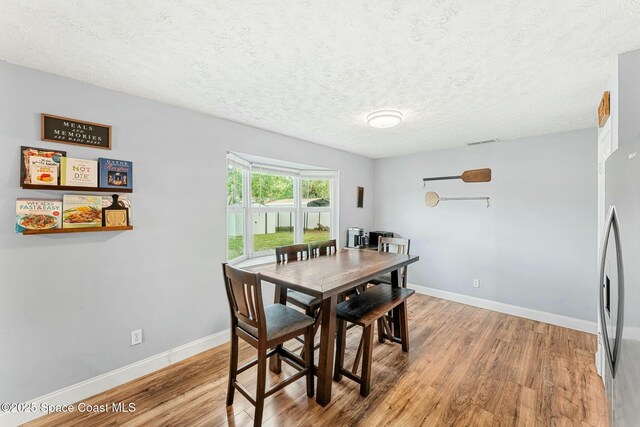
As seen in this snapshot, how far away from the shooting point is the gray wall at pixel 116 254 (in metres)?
1.69

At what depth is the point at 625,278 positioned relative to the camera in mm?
854

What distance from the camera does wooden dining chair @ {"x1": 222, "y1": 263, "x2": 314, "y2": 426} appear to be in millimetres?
1581

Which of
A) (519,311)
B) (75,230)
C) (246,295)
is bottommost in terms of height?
(519,311)

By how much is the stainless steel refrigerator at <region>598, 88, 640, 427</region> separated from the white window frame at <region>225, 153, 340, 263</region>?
2.75 metres

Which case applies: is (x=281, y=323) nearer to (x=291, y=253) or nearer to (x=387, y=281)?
(x=291, y=253)

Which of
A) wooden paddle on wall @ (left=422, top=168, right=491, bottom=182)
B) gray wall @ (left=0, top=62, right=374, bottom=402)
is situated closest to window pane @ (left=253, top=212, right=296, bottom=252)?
gray wall @ (left=0, top=62, right=374, bottom=402)

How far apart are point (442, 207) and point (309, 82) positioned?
3.03 m

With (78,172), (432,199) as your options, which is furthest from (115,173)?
(432,199)

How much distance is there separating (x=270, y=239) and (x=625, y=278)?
334 cm

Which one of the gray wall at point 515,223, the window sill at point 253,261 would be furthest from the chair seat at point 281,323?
the gray wall at point 515,223

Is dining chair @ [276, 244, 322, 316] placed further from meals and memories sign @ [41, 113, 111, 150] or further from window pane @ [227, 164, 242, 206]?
meals and memories sign @ [41, 113, 111, 150]

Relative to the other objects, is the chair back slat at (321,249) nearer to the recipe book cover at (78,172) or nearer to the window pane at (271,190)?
the window pane at (271,190)

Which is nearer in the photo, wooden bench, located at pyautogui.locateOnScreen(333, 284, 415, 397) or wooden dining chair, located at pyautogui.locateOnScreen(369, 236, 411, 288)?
wooden bench, located at pyautogui.locateOnScreen(333, 284, 415, 397)

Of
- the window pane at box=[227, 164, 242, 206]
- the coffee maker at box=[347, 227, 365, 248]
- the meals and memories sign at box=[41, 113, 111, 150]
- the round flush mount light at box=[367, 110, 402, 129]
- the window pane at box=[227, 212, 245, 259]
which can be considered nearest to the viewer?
the meals and memories sign at box=[41, 113, 111, 150]
